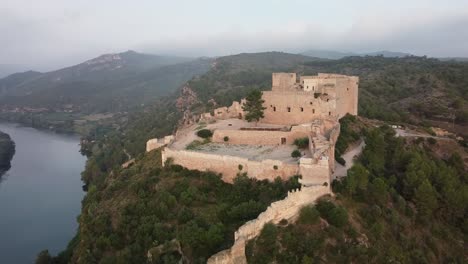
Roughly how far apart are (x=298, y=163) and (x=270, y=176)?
1.54 metres

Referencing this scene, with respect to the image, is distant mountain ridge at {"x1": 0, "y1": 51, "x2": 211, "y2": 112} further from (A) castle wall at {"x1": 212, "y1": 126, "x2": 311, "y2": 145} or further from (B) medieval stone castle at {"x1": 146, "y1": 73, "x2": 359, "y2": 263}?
(A) castle wall at {"x1": 212, "y1": 126, "x2": 311, "y2": 145}

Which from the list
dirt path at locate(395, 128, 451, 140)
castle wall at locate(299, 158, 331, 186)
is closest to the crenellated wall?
castle wall at locate(299, 158, 331, 186)

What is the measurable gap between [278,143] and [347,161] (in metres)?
3.92

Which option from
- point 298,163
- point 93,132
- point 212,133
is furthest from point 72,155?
point 298,163

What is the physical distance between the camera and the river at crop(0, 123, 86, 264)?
3284 cm

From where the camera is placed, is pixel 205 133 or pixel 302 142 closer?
pixel 302 142

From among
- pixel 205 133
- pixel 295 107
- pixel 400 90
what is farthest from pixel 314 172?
pixel 400 90

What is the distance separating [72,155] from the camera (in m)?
64.9

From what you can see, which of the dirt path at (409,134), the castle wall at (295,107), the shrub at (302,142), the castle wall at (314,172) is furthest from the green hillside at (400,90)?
the castle wall at (314,172)

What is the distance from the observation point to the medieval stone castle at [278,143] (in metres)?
16.8

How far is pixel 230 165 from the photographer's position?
2102cm

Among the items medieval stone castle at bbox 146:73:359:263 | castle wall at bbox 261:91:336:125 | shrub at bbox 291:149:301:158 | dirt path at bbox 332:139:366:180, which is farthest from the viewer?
castle wall at bbox 261:91:336:125

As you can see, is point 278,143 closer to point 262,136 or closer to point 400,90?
point 262,136

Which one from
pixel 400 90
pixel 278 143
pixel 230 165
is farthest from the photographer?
pixel 400 90
